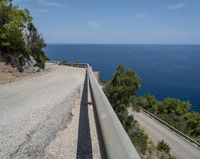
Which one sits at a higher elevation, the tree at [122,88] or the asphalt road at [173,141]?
the tree at [122,88]

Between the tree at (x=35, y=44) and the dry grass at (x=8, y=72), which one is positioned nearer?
the dry grass at (x=8, y=72)

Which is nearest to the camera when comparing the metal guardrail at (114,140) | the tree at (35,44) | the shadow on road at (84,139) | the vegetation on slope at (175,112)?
the metal guardrail at (114,140)

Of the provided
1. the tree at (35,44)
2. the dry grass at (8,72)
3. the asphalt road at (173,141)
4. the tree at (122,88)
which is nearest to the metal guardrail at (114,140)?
the dry grass at (8,72)

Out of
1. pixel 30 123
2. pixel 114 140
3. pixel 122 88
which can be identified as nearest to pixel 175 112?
pixel 122 88

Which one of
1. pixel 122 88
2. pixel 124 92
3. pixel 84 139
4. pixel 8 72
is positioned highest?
pixel 84 139

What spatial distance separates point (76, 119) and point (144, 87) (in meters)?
98.0

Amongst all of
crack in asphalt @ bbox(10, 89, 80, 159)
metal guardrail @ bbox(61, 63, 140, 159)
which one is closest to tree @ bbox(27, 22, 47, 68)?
crack in asphalt @ bbox(10, 89, 80, 159)

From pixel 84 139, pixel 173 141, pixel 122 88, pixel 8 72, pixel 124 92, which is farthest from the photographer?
pixel 173 141

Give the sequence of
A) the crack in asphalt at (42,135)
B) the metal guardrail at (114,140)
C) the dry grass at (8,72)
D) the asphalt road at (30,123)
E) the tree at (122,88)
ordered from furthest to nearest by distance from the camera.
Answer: the tree at (122,88)
the dry grass at (8,72)
the asphalt road at (30,123)
the crack in asphalt at (42,135)
the metal guardrail at (114,140)

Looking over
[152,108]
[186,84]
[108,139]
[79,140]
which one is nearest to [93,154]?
[79,140]

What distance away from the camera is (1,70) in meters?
21.7

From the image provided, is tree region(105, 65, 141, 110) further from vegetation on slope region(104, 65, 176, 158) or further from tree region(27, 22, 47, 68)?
tree region(27, 22, 47, 68)

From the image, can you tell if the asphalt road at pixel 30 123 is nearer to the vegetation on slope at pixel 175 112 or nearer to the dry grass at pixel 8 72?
the dry grass at pixel 8 72

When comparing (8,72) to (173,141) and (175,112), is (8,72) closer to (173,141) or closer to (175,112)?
(173,141)
